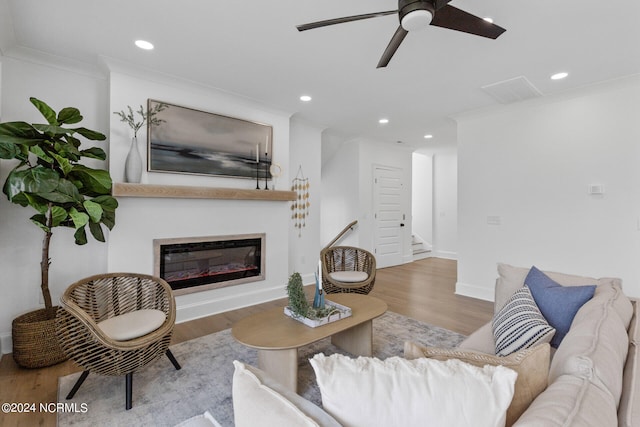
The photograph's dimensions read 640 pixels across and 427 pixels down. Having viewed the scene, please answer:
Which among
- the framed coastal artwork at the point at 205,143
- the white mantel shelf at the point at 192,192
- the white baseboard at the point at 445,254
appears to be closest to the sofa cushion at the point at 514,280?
the white mantel shelf at the point at 192,192

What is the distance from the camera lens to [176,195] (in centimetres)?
317

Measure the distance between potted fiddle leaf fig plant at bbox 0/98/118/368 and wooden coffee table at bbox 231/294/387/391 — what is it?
1.53m

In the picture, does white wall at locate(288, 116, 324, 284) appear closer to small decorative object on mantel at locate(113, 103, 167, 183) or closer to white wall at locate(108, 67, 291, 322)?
white wall at locate(108, 67, 291, 322)

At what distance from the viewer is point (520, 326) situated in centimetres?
150

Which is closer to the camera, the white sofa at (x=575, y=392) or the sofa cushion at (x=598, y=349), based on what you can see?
the white sofa at (x=575, y=392)

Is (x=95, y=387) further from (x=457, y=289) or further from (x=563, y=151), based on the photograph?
(x=563, y=151)

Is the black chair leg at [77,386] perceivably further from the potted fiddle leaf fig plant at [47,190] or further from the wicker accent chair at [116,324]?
the potted fiddle leaf fig plant at [47,190]

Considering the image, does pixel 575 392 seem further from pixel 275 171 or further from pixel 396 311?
pixel 275 171

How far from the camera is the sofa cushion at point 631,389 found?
0.71 m

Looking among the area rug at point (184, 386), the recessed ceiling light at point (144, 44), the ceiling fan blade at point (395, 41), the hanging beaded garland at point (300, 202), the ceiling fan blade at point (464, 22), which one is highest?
the recessed ceiling light at point (144, 44)

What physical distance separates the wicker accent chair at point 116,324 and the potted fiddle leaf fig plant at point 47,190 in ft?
1.42

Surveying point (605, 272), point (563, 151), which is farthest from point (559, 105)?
point (605, 272)

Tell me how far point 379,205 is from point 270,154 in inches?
116

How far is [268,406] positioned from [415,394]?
33 centimetres
